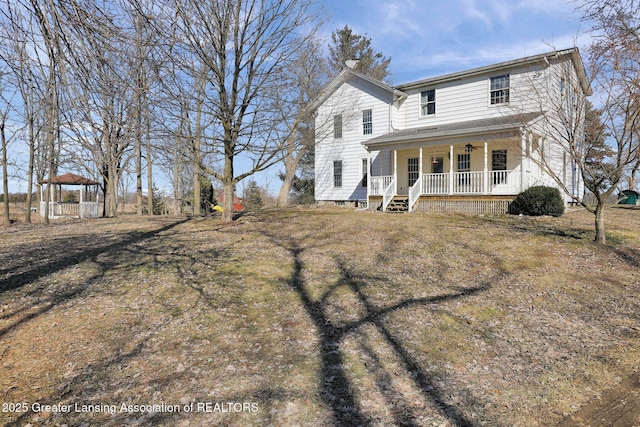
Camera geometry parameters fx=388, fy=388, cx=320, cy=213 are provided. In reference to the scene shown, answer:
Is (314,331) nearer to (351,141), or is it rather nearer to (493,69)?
(493,69)

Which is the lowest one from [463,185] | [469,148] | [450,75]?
[463,185]

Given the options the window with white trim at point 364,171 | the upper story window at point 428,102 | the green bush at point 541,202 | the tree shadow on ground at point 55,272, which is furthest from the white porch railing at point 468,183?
the tree shadow on ground at point 55,272

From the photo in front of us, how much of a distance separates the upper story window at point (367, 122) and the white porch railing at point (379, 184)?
134 inches

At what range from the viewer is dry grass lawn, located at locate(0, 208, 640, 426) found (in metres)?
3.87

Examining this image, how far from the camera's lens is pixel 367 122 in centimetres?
2212

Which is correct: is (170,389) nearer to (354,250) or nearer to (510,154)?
(354,250)

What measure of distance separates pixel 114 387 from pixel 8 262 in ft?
20.5

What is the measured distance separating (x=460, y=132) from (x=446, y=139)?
3.18 feet

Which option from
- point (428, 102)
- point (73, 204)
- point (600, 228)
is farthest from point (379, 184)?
point (73, 204)

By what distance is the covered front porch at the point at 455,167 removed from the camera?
15.5 metres

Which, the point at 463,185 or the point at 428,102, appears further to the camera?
the point at 428,102

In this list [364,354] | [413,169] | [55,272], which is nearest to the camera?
[364,354]

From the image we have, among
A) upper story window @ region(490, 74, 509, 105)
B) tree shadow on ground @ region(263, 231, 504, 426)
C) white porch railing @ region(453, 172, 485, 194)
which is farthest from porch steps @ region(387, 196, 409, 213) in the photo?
tree shadow on ground @ region(263, 231, 504, 426)

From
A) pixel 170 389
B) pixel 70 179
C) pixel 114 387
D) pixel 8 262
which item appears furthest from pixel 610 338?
pixel 70 179
